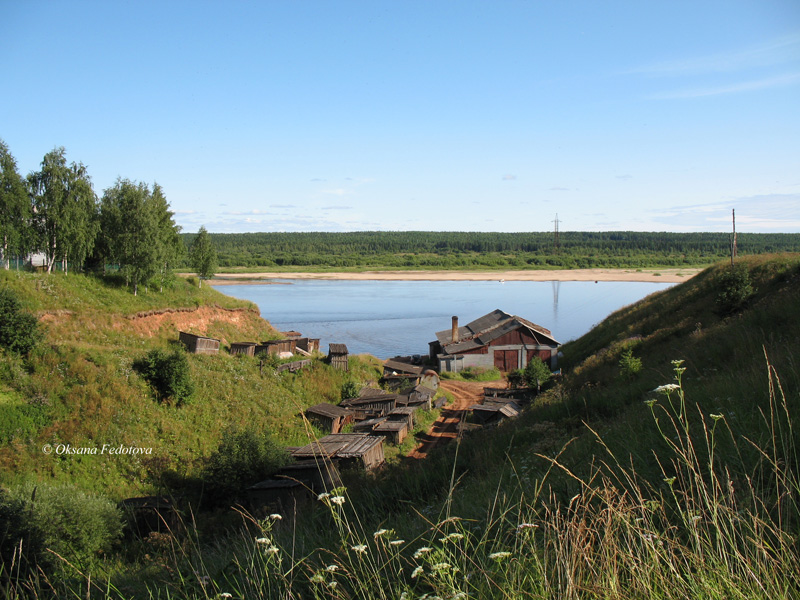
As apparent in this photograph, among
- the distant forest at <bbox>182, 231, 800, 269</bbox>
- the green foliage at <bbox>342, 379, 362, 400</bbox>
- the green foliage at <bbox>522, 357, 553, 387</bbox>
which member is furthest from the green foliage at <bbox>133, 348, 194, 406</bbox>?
the distant forest at <bbox>182, 231, 800, 269</bbox>

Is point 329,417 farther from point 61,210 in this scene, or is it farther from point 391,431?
point 61,210

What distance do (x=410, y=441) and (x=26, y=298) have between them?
60.0 ft

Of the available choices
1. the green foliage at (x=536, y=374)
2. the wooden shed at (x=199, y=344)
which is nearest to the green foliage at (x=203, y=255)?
the wooden shed at (x=199, y=344)

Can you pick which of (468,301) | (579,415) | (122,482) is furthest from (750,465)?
(468,301)

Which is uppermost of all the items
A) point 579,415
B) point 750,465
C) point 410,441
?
point 750,465

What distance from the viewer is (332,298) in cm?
7656

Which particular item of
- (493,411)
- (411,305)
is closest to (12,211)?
(493,411)

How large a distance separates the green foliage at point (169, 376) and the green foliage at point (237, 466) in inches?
240

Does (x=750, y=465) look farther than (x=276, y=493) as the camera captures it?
No

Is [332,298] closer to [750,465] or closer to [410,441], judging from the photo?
[410,441]

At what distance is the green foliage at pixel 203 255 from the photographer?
4156 centimetres

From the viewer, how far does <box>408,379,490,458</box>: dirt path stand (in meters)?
21.5

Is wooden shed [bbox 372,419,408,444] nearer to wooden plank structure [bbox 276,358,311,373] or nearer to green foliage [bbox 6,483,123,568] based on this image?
wooden plank structure [bbox 276,358,311,373]

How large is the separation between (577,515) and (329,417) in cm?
2065
